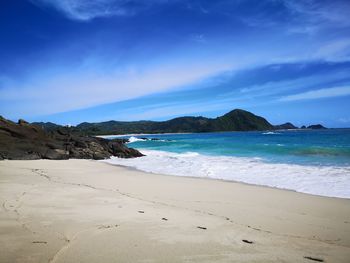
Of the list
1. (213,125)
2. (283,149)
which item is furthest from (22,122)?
(213,125)

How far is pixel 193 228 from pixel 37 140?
2119 centimetres

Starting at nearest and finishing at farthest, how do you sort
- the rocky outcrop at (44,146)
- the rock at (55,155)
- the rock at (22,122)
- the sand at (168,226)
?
the sand at (168,226), the rocky outcrop at (44,146), the rock at (55,155), the rock at (22,122)

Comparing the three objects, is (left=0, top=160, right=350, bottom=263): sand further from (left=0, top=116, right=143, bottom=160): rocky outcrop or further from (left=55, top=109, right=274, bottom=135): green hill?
(left=55, top=109, right=274, bottom=135): green hill

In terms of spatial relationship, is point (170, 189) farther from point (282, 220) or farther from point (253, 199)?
point (282, 220)

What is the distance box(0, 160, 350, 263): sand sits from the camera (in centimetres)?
385

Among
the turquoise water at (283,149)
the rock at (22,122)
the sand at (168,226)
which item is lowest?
the sand at (168,226)

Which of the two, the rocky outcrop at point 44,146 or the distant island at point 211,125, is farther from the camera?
the distant island at point 211,125

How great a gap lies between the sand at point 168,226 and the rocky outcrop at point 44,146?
13178 millimetres

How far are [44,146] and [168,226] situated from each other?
66.3ft

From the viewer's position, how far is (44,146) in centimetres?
2272

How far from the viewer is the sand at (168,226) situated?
152 inches

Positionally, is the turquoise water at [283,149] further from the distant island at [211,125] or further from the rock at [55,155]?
the distant island at [211,125]

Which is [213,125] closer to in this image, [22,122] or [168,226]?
[22,122]

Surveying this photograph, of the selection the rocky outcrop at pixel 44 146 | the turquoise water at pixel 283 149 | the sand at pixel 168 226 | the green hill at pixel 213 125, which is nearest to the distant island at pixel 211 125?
the green hill at pixel 213 125
